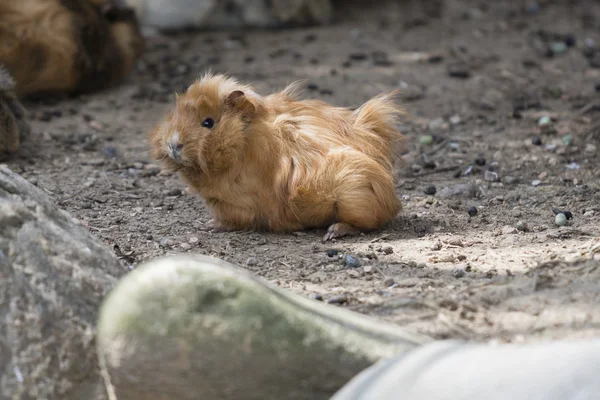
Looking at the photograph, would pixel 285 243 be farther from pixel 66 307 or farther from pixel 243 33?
pixel 243 33

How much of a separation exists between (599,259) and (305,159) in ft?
5.25

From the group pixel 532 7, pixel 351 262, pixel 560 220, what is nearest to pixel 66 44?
pixel 351 262

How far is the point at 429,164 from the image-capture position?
594 centimetres

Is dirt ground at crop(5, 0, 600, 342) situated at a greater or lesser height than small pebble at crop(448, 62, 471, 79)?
lesser

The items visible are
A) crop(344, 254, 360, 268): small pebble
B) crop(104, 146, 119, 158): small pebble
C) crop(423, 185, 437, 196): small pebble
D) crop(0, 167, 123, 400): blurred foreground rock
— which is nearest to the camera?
crop(0, 167, 123, 400): blurred foreground rock

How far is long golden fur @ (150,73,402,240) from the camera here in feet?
14.9

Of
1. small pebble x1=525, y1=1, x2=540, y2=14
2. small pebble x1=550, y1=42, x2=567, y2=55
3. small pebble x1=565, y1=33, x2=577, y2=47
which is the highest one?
small pebble x1=525, y1=1, x2=540, y2=14

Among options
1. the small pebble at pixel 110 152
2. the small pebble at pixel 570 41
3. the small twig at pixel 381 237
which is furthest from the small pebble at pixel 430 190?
the small pebble at pixel 570 41

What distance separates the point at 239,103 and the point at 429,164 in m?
1.84

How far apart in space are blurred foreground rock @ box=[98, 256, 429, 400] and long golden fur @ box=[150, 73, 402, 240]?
5.97ft

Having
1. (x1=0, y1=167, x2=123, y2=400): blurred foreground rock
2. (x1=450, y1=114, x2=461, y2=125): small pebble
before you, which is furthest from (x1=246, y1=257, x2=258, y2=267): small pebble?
(x1=450, y1=114, x2=461, y2=125): small pebble

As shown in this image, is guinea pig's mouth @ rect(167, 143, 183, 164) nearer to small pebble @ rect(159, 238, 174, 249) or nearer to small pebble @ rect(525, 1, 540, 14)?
small pebble @ rect(159, 238, 174, 249)

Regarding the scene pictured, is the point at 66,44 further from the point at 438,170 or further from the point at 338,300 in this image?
the point at 338,300

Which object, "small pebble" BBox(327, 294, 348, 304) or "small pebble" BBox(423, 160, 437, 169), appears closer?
"small pebble" BBox(327, 294, 348, 304)
